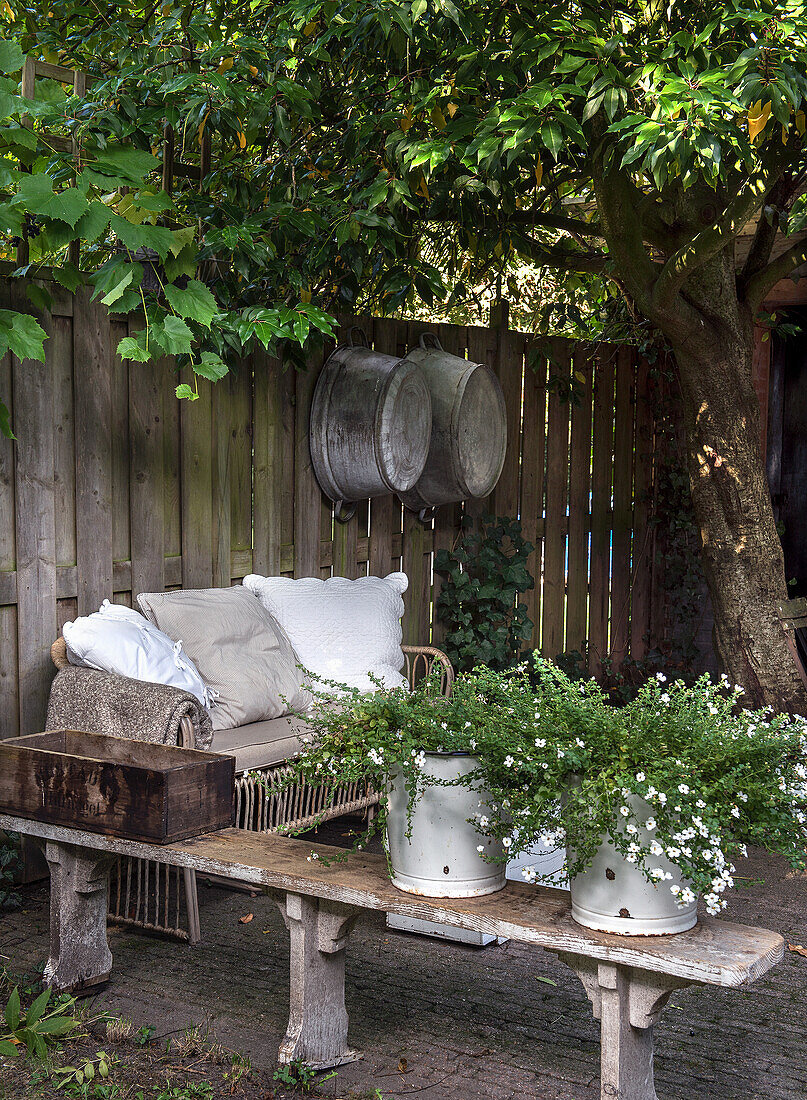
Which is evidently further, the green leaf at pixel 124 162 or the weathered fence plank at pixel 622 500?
the weathered fence plank at pixel 622 500

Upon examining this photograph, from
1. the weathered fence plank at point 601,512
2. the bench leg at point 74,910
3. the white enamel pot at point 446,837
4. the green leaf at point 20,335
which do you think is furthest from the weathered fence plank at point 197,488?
the weathered fence plank at point 601,512

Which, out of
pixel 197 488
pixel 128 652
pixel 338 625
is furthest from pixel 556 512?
pixel 128 652

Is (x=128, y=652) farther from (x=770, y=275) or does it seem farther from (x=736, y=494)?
(x=770, y=275)

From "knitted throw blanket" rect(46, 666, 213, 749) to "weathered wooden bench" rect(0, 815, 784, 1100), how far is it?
0.42 meters

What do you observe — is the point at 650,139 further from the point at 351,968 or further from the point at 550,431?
the point at 550,431

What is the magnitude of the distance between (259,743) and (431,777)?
1429 millimetres

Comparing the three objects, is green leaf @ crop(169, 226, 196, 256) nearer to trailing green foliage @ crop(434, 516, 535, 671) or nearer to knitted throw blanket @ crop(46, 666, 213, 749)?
knitted throw blanket @ crop(46, 666, 213, 749)

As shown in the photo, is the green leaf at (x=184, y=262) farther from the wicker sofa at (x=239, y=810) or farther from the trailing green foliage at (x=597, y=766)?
the trailing green foliage at (x=597, y=766)

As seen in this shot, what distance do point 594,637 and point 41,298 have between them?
411 cm

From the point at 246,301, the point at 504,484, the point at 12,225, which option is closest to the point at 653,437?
the point at 504,484

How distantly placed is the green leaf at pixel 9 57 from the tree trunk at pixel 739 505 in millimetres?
2834

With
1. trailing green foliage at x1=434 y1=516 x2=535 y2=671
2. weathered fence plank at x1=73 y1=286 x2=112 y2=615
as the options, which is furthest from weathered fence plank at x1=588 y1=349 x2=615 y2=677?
weathered fence plank at x1=73 y1=286 x2=112 y2=615

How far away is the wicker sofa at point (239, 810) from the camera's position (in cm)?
312

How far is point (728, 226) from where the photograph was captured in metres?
3.87
